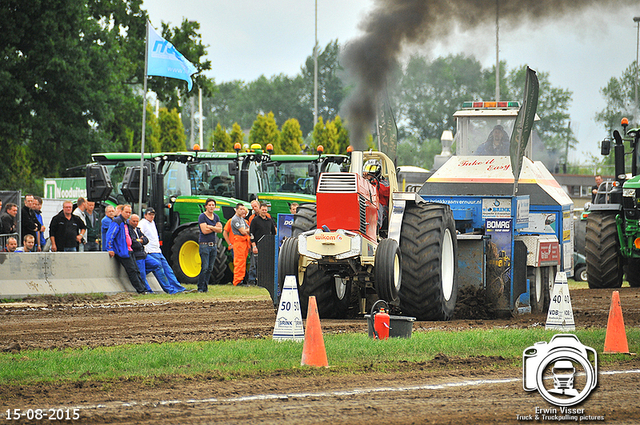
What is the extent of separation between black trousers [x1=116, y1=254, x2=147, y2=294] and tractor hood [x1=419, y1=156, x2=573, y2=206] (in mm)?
5593

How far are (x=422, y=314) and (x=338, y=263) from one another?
1.47m

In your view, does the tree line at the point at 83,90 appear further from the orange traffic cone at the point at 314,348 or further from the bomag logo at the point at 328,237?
the orange traffic cone at the point at 314,348

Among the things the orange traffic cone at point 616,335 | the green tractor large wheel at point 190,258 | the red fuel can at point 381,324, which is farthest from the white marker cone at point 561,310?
the green tractor large wheel at point 190,258

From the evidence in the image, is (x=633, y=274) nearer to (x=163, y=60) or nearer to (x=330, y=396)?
(x=163, y=60)

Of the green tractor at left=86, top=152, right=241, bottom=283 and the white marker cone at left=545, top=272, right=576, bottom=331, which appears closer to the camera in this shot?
the white marker cone at left=545, top=272, right=576, bottom=331

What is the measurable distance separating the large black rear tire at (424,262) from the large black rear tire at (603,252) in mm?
8124

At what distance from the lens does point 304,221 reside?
452 inches

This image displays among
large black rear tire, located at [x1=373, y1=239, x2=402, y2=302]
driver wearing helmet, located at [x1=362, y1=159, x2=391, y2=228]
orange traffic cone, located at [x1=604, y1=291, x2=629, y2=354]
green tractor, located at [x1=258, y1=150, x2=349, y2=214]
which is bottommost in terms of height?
orange traffic cone, located at [x1=604, y1=291, x2=629, y2=354]

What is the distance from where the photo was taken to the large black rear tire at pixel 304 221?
37.3 feet

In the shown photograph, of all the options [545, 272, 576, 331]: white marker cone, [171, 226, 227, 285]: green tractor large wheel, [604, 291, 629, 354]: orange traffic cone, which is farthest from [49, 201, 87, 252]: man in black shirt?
[604, 291, 629, 354]: orange traffic cone

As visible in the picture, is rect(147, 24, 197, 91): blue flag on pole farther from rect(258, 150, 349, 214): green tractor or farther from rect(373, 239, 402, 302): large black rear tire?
rect(373, 239, 402, 302): large black rear tire

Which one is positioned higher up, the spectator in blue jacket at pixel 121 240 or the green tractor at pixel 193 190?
the green tractor at pixel 193 190

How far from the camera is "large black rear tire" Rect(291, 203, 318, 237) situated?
37.3ft

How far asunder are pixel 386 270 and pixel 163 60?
1180cm
